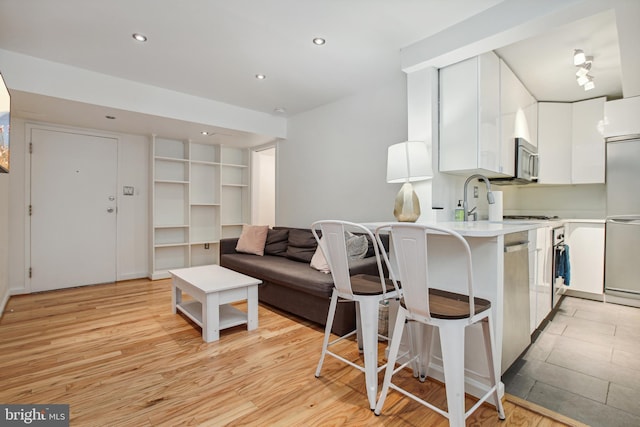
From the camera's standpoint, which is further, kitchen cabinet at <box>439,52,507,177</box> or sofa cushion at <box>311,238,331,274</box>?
sofa cushion at <box>311,238,331,274</box>

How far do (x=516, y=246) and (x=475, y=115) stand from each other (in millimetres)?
1092

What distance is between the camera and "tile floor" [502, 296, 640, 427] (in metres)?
1.66

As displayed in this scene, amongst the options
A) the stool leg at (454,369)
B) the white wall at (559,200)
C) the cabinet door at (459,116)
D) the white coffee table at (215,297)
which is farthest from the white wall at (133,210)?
the white wall at (559,200)

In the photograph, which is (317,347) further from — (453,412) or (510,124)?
(510,124)

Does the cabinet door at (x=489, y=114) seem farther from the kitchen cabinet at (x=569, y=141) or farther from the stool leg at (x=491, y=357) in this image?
the kitchen cabinet at (x=569, y=141)

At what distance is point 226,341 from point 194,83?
2746mm

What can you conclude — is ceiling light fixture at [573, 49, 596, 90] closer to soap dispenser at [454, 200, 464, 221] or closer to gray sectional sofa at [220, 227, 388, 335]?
soap dispenser at [454, 200, 464, 221]

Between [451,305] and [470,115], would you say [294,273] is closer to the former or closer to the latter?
[451,305]

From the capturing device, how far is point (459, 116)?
2500mm

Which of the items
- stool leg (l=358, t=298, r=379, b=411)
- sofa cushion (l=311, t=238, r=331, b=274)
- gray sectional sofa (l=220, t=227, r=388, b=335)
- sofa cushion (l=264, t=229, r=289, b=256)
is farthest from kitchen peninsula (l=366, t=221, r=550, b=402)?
sofa cushion (l=264, t=229, r=289, b=256)

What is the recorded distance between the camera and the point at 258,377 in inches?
77.7

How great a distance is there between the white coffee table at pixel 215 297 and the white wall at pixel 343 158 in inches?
61.9

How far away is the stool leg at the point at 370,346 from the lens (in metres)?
1.67

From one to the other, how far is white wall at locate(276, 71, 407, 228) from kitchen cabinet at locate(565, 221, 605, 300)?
91.7 inches
